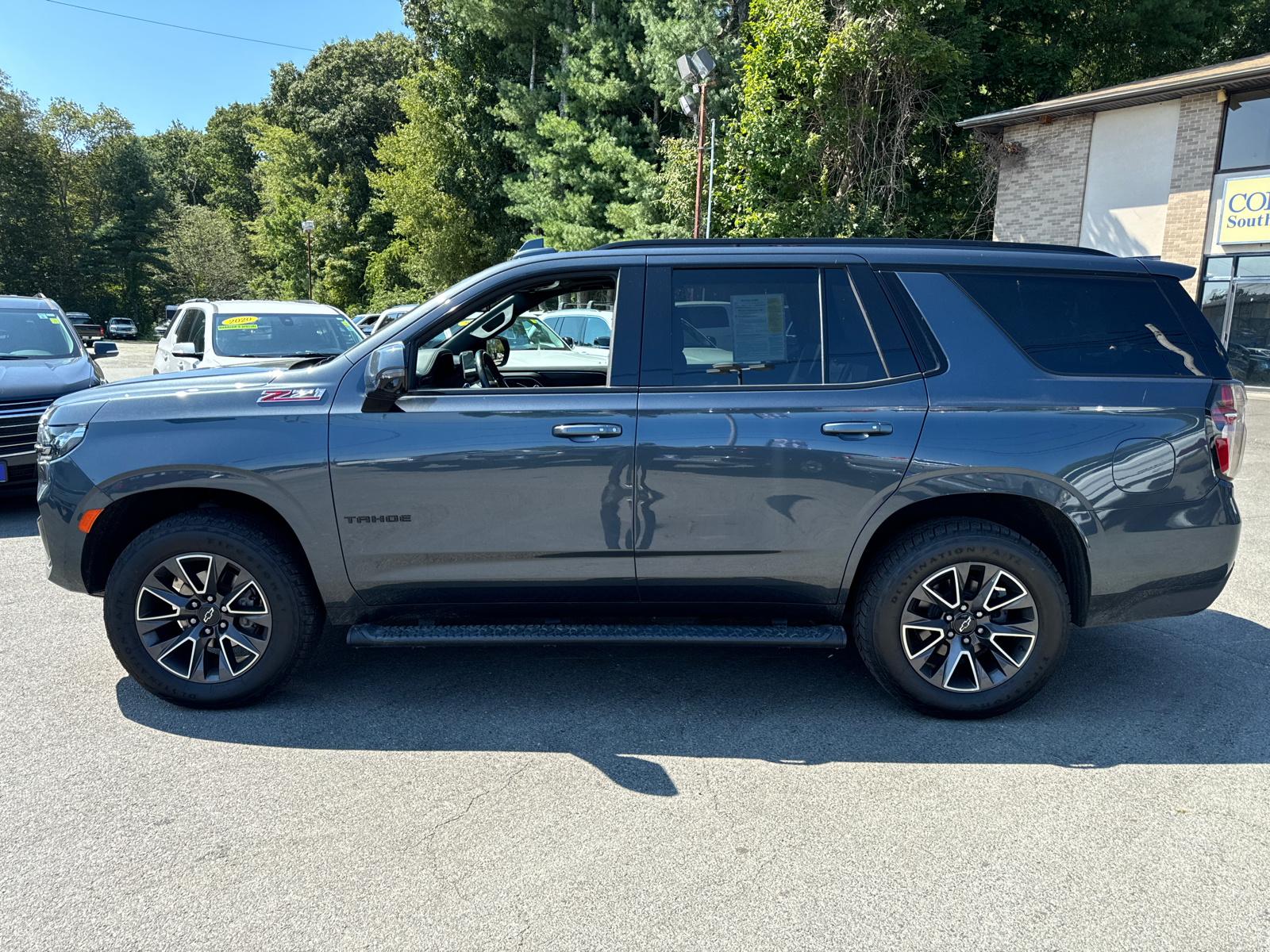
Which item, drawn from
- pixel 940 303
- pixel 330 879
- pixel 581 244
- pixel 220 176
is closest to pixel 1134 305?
pixel 940 303

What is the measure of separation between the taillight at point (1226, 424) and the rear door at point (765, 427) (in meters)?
1.23

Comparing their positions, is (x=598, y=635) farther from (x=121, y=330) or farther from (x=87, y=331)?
(x=121, y=330)

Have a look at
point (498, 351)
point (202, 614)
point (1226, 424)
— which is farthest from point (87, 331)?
point (1226, 424)

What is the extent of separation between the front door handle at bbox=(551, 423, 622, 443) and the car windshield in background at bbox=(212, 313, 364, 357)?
20.1ft


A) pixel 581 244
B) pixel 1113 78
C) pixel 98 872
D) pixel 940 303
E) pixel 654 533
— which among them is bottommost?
pixel 98 872

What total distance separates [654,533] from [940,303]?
1.57 metres

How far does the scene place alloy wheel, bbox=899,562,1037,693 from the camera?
3.85 metres

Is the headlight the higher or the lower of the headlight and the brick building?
the lower

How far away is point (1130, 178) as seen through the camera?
69.2 ft

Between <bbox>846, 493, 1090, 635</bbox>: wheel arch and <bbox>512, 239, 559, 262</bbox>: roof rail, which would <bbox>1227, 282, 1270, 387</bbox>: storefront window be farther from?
<bbox>512, 239, 559, 262</bbox>: roof rail

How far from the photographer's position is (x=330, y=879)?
280 centimetres

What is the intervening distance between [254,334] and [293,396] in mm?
6356

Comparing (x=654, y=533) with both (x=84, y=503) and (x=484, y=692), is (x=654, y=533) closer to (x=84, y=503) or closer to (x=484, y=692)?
(x=484, y=692)

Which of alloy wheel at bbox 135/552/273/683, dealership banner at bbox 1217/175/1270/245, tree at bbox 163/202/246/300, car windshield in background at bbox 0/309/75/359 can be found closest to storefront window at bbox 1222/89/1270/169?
dealership banner at bbox 1217/175/1270/245
